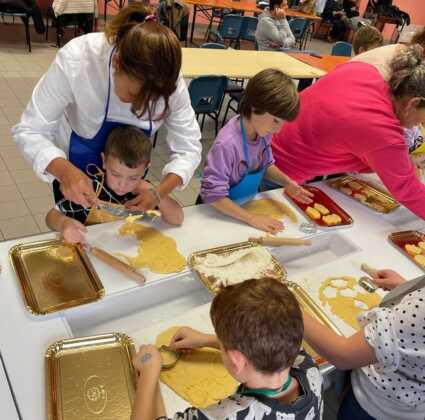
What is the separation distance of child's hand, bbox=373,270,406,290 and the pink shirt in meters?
0.53

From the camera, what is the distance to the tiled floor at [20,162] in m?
3.09

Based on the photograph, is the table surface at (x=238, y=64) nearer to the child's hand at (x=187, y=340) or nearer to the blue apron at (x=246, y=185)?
the blue apron at (x=246, y=185)

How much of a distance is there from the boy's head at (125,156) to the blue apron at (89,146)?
41 millimetres

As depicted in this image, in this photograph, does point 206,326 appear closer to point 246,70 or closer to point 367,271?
point 367,271

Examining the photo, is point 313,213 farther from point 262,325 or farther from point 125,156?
point 262,325

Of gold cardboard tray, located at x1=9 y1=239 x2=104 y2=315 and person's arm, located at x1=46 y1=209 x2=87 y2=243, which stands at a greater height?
person's arm, located at x1=46 y1=209 x2=87 y2=243

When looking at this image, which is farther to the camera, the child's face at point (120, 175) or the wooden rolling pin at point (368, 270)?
the wooden rolling pin at point (368, 270)

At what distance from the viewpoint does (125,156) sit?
5.12 ft

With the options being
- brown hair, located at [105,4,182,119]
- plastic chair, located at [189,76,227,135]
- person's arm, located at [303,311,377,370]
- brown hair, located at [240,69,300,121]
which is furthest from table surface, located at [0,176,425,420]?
plastic chair, located at [189,76,227,135]

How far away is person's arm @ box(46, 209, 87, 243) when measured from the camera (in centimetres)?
154

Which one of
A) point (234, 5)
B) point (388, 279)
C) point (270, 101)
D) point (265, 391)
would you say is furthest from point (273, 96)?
point (234, 5)

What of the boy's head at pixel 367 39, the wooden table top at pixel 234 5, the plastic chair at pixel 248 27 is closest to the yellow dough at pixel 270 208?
the boy's head at pixel 367 39

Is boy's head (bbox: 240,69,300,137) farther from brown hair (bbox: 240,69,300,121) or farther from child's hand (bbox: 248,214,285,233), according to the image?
child's hand (bbox: 248,214,285,233)

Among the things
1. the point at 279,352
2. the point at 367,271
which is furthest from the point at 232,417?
the point at 367,271
